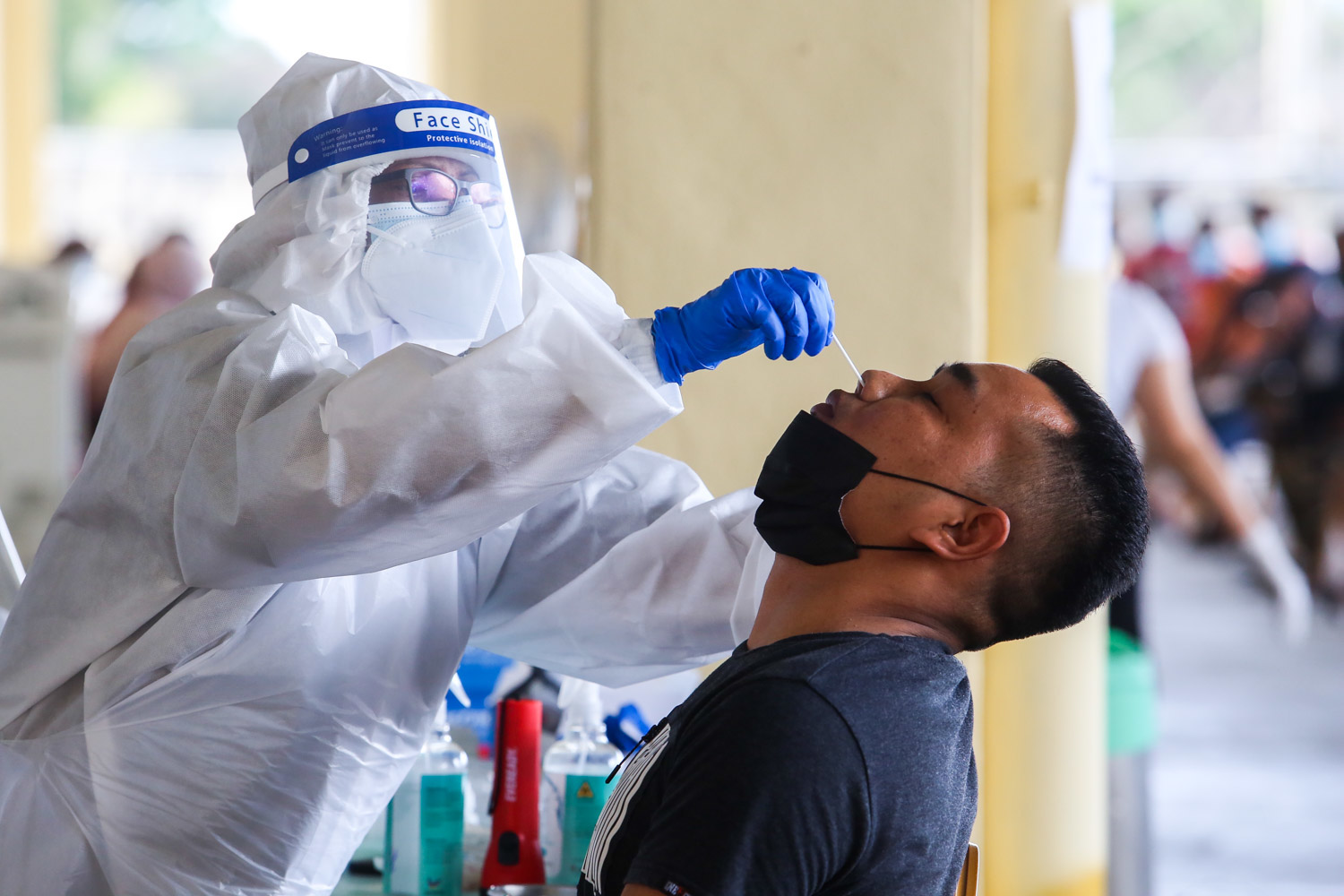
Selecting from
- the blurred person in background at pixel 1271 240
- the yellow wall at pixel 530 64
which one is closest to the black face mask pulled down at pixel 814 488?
the yellow wall at pixel 530 64

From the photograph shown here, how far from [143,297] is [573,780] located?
3.69 meters

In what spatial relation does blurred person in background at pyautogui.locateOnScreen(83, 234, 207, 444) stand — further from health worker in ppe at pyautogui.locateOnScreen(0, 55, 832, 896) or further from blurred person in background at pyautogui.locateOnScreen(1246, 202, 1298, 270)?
blurred person in background at pyautogui.locateOnScreen(1246, 202, 1298, 270)

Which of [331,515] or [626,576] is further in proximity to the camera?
[626,576]

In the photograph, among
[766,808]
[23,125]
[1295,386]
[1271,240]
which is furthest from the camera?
[23,125]

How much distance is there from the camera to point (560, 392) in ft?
3.51

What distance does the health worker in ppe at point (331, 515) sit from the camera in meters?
1.08

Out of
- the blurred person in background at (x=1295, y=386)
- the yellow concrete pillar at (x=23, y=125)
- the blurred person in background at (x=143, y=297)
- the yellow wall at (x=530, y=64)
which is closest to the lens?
the blurred person in background at (x=143, y=297)

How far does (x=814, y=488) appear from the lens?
51.0 inches

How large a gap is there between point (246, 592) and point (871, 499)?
0.65 metres

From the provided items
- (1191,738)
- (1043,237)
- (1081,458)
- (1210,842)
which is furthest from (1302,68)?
(1081,458)

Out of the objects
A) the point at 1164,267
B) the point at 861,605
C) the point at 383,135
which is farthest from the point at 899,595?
the point at 1164,267

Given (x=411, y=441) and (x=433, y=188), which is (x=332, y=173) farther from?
(x=411, y=441)

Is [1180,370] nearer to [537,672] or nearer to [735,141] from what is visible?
[735,141]

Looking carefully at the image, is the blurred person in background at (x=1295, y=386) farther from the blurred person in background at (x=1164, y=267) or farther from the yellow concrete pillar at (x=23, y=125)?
the yellow concrete pillar at (x=23, y=125)
